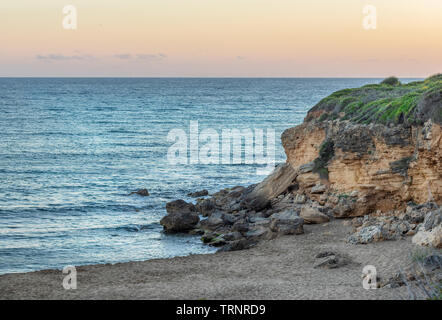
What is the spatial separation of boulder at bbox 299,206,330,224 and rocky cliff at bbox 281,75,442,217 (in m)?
0.89

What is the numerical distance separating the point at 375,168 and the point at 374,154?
0.87m

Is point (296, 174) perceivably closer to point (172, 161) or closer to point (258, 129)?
point (172, 161)

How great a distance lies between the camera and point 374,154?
3175cm

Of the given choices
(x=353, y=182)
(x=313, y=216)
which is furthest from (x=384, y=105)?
(x=313, y=216)

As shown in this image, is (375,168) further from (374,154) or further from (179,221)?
(179,221)

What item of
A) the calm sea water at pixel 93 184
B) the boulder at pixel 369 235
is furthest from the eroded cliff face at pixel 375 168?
the calm sea water at pixel 93 184

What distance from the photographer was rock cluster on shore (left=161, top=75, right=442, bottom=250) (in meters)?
28.6

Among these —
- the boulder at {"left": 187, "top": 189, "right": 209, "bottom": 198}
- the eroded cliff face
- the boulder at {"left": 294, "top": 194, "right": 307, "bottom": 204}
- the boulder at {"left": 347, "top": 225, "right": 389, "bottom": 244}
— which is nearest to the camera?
the boulder at {"left": 347, "top": 225, "right": 389, "bottom": 244}

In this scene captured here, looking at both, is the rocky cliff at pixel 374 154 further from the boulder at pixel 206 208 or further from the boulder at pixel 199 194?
the boulder at pixel 199 194

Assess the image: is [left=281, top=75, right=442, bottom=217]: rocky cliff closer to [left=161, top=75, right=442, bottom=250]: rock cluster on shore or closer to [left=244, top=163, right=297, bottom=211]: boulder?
[left=161, top=75, right=442, bottom=250]: rock cluster on shore

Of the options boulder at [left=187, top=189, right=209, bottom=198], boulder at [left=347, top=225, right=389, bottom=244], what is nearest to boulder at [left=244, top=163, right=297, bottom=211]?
boulder at [left=187, top=189, right=209, bottom=198]

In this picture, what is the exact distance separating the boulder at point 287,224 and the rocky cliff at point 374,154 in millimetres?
2726

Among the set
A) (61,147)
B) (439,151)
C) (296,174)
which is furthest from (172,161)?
(439,151)
